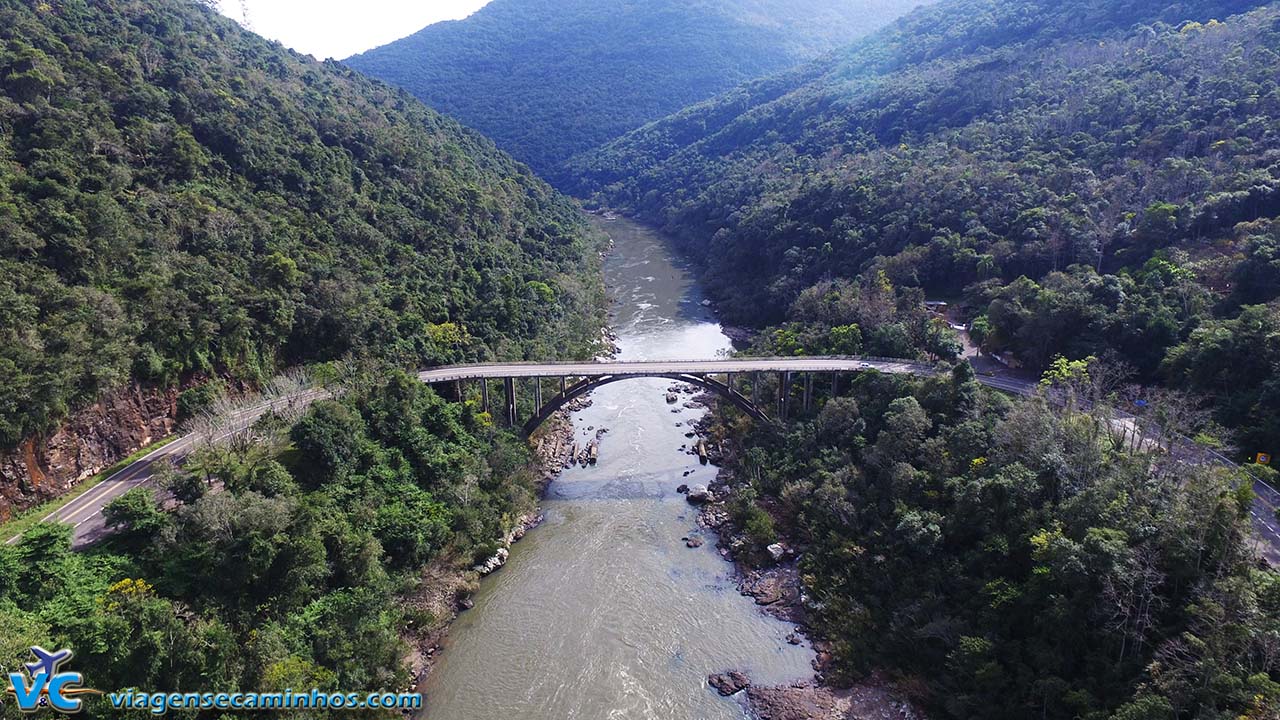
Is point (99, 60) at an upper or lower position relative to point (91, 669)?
upper

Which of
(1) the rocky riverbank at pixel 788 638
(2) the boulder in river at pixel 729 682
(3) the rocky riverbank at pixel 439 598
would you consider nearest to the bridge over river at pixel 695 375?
(1) the rocky riverbank at pixel 788 638

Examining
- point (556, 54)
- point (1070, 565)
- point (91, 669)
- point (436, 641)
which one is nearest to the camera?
point (91, 669)

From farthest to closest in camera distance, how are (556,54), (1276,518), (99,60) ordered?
(556,54) → (99,60) → (1276,518)

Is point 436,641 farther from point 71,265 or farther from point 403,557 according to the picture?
point 71,265

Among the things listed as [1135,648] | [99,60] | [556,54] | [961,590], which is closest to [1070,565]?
[1135,648]

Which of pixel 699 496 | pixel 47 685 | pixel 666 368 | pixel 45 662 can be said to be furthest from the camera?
pixel 666 368

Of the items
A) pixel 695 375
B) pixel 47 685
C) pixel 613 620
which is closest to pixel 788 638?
pixel 613 620

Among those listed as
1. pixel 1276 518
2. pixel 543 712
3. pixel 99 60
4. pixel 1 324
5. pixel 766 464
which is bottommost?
pixel 543 712

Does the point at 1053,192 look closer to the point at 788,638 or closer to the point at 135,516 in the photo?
the point at 788,638
